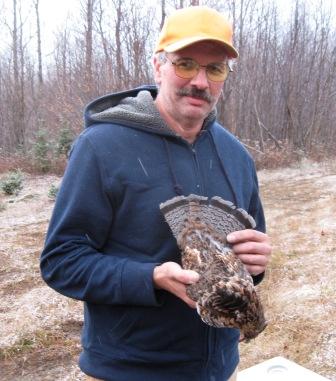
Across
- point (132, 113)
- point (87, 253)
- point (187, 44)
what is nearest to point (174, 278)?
point (87, 253)

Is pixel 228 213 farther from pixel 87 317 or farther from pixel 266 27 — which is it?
pixel 266 27

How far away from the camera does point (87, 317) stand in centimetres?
222

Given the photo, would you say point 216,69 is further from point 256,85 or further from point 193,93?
point 256,85

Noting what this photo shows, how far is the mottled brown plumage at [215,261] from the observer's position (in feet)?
6.27

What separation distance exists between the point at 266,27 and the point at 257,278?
21777mm

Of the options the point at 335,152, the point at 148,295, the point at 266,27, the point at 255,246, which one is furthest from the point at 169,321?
the point at 266,27

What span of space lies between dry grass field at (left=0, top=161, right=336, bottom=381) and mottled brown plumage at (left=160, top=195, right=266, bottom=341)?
3.24m

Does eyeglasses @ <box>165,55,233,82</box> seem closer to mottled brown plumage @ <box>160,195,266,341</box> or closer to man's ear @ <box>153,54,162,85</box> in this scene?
man's ear @ <box>153,54,162,85</box>

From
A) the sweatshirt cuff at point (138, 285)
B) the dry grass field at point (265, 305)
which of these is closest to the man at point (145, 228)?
the sweatshirt cuff at point (138, 285)

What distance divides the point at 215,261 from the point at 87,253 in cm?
56

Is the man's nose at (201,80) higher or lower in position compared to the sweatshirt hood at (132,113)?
higher

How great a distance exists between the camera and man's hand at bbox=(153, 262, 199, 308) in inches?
73.7

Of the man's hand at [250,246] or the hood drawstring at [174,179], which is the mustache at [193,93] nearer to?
the hood drawstring at [174,179]

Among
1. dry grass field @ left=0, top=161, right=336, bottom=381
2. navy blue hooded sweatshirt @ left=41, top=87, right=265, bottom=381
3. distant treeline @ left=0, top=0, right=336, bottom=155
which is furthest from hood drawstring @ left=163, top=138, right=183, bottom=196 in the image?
distant treeline @ left=0, top=0, right=336, bottom=155
